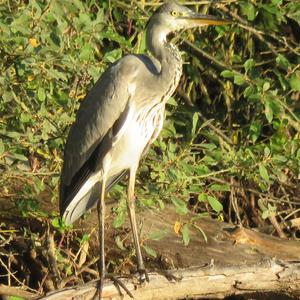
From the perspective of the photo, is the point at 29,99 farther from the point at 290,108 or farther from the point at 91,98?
the point at 290,108

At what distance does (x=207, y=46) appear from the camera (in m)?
6.20

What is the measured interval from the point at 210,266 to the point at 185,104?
83.8 inches

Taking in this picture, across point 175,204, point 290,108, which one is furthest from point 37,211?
point 290,108

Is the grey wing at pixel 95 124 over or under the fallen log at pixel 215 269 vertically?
over

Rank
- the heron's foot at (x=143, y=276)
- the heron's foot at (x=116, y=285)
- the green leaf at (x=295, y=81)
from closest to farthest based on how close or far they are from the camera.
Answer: the heron's foot at (x=116, y=285), the heron's foot at (x=143, y=276), the green leaf at (x=295, y=81)

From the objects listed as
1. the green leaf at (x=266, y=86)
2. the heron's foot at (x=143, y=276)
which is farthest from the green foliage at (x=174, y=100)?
the heron's foot at (x=143, y=276)

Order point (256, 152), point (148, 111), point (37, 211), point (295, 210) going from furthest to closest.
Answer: point (295, 210) < point (256, 152) < point (37, 211) < point (148, 111)

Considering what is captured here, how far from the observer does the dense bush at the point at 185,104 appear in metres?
4.91

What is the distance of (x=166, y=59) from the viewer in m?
4.75

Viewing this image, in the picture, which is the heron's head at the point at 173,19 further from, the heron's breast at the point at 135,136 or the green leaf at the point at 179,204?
the green leaf at the point at 179,204

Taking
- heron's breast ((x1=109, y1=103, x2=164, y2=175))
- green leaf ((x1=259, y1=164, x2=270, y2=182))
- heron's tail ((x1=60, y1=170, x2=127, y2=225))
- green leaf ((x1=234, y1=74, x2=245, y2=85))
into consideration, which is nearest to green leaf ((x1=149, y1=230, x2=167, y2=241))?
heron's tail ((x1=60, y1=170, x2=127, y2=225))

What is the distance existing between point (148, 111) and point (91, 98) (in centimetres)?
28

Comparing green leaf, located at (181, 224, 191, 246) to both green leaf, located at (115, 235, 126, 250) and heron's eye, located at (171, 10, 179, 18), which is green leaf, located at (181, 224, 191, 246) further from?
heron's eye, located at (171, 10, 179, 18)

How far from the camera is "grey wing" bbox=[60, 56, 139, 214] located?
15.4 ft
